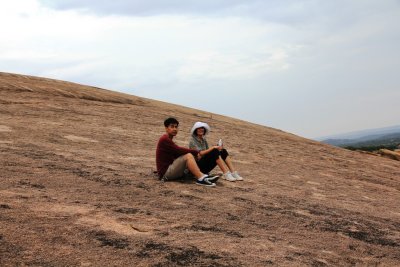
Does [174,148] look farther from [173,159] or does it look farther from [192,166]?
[192,166]

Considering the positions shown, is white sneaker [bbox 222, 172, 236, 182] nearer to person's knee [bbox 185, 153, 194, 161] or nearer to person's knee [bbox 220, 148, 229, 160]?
person's knee [bbox 220, 148, 229, 160]

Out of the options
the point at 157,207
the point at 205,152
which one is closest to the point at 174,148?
the point at 205,152

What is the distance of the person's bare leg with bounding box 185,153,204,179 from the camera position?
8.23 meters

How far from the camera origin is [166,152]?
831cm

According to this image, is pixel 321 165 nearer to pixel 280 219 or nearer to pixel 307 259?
pixel 280 219

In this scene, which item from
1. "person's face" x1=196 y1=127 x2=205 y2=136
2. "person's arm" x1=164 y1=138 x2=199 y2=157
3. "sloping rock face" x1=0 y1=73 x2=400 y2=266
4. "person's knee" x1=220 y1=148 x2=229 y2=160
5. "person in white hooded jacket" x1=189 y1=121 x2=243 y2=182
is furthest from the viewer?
"person's knee" x1=220 y1=148 x2=229 y2=160

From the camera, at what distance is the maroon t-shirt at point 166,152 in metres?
8.19

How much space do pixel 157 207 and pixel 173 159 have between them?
177 centimetres

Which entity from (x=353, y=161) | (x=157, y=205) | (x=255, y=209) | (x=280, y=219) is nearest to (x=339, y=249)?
(x=280, y=219)

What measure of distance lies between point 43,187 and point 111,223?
1.96m

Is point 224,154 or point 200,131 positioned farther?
point 224,154

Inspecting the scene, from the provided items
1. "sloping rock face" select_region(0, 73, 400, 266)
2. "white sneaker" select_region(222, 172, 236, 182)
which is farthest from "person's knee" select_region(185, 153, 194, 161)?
"white sneaker" select_region(222, 172, 236, 182)

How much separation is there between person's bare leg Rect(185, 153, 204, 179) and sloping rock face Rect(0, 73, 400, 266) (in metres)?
0.31

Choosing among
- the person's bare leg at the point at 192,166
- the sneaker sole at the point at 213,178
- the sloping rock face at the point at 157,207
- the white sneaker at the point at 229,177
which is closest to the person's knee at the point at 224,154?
the white sneaker at the point at 229,177
